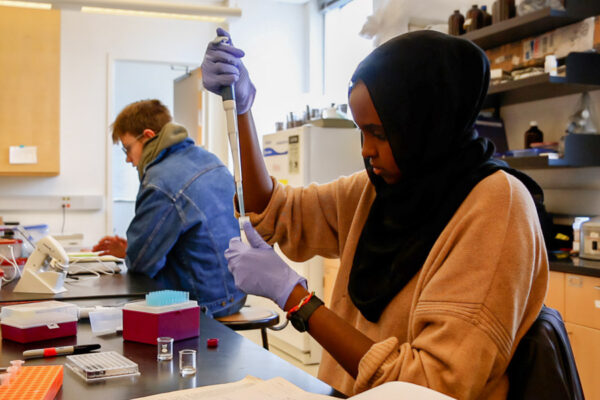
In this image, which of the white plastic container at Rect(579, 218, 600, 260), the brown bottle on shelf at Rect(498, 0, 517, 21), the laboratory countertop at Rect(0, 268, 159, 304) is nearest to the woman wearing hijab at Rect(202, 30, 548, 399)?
the laboratory countertop at Rect(0, 268, 159, 304)

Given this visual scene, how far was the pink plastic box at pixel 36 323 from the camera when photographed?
124 cm

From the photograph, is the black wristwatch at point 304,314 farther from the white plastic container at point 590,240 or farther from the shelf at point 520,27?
Result: the shelf at point 520,27

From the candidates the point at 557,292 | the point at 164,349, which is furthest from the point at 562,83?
the point at 164,349

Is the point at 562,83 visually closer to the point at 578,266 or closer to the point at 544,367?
the point at 578,266

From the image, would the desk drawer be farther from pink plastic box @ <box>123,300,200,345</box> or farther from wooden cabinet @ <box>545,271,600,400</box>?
pink plastic box @ <box>123,300,200,345</box>

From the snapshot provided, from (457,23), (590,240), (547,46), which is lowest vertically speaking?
(590,240)

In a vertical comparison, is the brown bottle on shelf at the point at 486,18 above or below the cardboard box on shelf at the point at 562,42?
above

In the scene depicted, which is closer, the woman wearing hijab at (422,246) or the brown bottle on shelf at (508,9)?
the woman wearing hijab at (422,246)

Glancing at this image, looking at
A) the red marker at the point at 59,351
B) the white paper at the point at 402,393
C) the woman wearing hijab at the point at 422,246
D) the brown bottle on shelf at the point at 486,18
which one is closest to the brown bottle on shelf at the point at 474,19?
the brown bottle on shelf at the point at 486,18

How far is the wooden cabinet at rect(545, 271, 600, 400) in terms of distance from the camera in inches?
86.7

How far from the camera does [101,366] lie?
1023 millimetres

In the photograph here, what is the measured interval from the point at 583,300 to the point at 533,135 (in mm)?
996

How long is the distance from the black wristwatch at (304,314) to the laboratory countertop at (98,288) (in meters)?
0.87

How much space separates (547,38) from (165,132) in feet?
5.98
